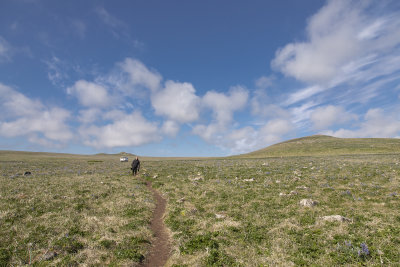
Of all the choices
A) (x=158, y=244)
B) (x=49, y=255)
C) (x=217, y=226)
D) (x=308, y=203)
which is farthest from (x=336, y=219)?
(x=49, y=255)

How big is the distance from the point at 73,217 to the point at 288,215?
14.2m

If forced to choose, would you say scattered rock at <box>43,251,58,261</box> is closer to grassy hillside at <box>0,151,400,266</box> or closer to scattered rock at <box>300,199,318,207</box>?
grassy hillside at <box>0,151,400,266</box>

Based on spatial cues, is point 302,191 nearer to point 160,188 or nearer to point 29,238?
point 160,188

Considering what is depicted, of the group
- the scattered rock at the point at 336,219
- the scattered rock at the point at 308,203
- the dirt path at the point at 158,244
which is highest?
the scattered rock at the point at 308,203

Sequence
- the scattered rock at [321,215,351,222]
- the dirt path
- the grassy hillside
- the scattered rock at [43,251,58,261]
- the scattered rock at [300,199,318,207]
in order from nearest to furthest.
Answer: the grassy hillside, the scattered rock at [43,251,58,261], the dirt path, the scattered rock at [321,215,351,222], the scattered rock at [300,199,318,207]

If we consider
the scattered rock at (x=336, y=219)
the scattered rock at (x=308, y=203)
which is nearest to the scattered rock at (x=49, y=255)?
the scattered rock at (x=336, y=219)

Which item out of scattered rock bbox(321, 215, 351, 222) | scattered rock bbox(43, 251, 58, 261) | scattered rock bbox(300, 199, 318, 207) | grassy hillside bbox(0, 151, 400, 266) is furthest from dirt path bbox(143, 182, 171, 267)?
scattered rock bbox(300, 199, 318, 207)

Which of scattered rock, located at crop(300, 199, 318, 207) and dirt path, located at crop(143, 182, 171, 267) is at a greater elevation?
scattered rock, located at crop(300, 199, 318, 207)

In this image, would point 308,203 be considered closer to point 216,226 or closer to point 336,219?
point 336,219

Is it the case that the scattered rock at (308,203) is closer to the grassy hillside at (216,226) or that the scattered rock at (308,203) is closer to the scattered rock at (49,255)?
the grassy hillside at (216,226)

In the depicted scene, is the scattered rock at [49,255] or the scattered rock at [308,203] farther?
the scattered rock at [308,203]

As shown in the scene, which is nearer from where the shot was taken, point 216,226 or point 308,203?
point 216,226

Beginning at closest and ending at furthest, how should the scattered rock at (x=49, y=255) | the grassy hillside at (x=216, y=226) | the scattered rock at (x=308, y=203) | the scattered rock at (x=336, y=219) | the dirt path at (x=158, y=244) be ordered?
1. the grassy hillside at (x=216, y=226)
2. the scattered rock at (x=49, y=255)
3. the dirt path at (x=158, y=244)
4. the scattered rock at (x=336, y=219)
5. the scattered rock at (x=308, y=203)


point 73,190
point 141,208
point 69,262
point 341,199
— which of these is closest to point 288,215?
point 341,199
